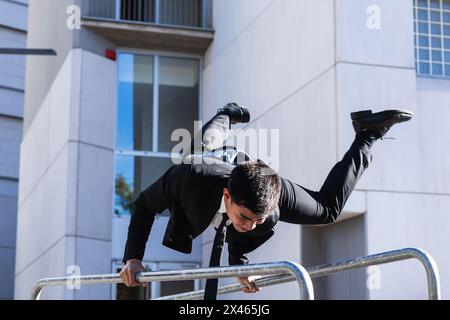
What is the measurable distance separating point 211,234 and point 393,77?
16.5ft

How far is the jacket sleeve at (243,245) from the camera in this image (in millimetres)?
5238

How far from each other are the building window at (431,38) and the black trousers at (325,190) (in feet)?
Result: 18.4

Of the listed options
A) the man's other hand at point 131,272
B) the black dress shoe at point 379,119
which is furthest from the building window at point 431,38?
the man's other hand at point 131,272

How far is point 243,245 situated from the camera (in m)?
5.29

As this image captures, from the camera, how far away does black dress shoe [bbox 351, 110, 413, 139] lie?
5312 millimetres

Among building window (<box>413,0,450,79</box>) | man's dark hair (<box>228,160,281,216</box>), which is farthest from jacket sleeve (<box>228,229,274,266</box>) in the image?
building window (<box>413,0,450,79</box>)

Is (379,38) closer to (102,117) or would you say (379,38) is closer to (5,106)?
(102,117)

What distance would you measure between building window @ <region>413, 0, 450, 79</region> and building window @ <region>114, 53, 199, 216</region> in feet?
16.7

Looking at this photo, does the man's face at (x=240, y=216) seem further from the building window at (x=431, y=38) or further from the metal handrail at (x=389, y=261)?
the building window at (x=431, y=38)

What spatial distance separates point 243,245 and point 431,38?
6.45 metres

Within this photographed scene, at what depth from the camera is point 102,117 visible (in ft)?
47.8

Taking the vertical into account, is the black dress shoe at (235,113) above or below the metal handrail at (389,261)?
above

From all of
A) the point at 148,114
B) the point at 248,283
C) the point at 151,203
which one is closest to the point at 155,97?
the point at 148,114

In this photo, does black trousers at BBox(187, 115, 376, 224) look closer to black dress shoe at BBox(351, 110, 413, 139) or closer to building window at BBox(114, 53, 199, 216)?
black dress shoe at BBox(351, 110, 413, 139)
